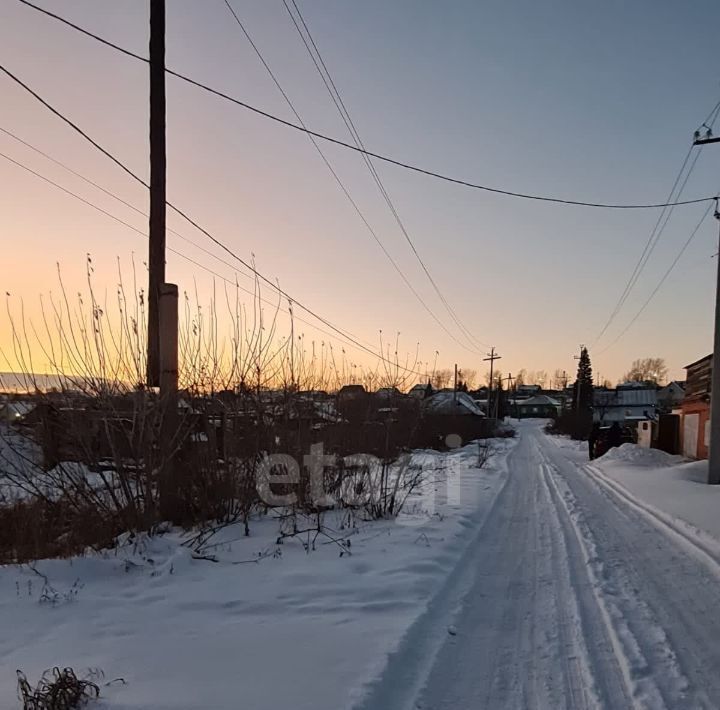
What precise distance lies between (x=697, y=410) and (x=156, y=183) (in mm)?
19663

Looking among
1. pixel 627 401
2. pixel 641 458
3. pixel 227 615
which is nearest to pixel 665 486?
pixel 641 458

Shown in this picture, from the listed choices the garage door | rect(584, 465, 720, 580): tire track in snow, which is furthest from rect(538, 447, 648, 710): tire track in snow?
the garage door

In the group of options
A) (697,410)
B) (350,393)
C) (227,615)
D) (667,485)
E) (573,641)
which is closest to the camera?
(573,641)

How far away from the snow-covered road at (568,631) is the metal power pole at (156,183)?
4474 mm

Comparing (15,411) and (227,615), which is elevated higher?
(15,411)

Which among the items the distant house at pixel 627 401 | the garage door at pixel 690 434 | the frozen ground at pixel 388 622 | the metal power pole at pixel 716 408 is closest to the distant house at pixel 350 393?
the frozen ground at pixel 388 622

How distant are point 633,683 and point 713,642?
1.09 metres

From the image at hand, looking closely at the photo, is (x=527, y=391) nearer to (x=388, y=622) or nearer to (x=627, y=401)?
(x=627, y=401)

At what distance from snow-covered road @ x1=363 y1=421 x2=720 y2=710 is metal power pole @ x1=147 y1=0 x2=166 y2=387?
14.7 feet

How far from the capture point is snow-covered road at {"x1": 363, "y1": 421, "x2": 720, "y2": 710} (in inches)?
130

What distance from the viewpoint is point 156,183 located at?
24.6ft

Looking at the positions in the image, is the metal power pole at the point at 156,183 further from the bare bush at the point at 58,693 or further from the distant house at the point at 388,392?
the bare bush at the point at 58,693

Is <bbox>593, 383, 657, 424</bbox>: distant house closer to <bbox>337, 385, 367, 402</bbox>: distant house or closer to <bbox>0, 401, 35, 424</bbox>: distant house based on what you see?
<bbox>337, 385, 367, 402</bbox>: distant house

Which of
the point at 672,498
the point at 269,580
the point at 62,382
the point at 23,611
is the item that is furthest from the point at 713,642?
the point at 672,498
